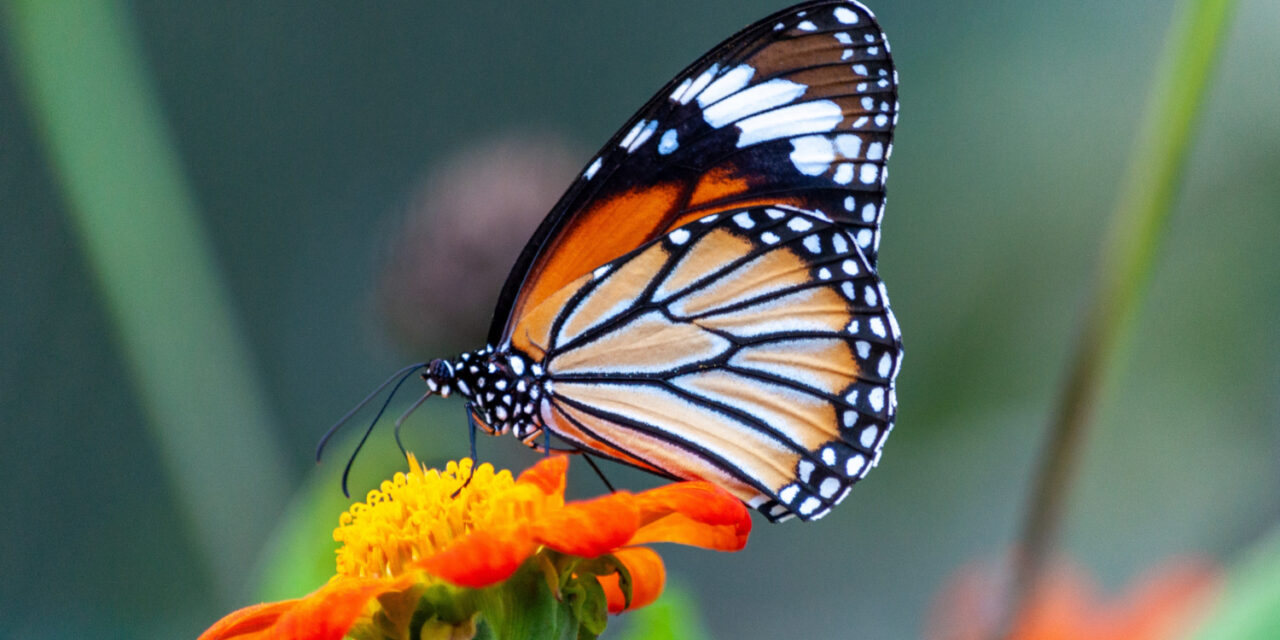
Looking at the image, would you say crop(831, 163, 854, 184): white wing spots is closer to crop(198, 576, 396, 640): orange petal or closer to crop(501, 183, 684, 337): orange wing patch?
crop(501, 183, 684, 337): orange wing patch

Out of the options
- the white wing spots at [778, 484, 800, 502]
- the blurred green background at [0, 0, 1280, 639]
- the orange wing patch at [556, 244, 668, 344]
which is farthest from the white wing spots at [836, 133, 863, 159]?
the blurred green background at [0, 0, 1280, 639]

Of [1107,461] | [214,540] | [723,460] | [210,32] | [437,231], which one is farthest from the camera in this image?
[210,32]

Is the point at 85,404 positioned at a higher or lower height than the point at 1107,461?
higher

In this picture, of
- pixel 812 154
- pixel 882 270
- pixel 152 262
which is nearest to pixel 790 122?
pixel 812 154

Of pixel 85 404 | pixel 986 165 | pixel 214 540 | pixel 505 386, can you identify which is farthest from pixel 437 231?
pixel 986 165

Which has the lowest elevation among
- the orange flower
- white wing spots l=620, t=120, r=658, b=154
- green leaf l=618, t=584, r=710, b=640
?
the orange flower

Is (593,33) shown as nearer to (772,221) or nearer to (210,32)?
(210,32)

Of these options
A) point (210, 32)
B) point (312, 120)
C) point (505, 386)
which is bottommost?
point (505, 386)

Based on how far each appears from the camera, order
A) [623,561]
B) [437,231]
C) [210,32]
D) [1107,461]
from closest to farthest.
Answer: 1. [623,561]
2. [437,231]
3. [1107,461]
4. [210,32]
